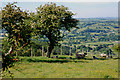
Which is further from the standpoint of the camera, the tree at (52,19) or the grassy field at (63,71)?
the tree at (52,19)

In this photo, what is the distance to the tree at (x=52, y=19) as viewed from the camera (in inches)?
1272

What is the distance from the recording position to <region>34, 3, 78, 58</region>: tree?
32303 mm

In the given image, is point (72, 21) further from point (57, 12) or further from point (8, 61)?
point (8, 61)

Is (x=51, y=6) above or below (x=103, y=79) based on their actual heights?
above

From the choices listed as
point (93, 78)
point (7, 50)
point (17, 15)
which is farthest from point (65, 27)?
point (7, 50)

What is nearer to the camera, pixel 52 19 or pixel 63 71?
pixel 63 71

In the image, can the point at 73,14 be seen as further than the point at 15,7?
Yes

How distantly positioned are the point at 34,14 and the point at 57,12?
441 centimetres

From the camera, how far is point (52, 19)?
1270 inches

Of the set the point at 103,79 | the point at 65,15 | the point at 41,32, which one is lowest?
the point at 103,79

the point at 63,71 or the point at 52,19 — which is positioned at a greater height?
the point at 52,19

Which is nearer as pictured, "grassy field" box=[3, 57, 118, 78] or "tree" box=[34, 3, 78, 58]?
"grassy field" box=[3, 57, 118, 78]

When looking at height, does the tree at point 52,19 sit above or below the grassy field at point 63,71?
above

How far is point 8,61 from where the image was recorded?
5355mm
